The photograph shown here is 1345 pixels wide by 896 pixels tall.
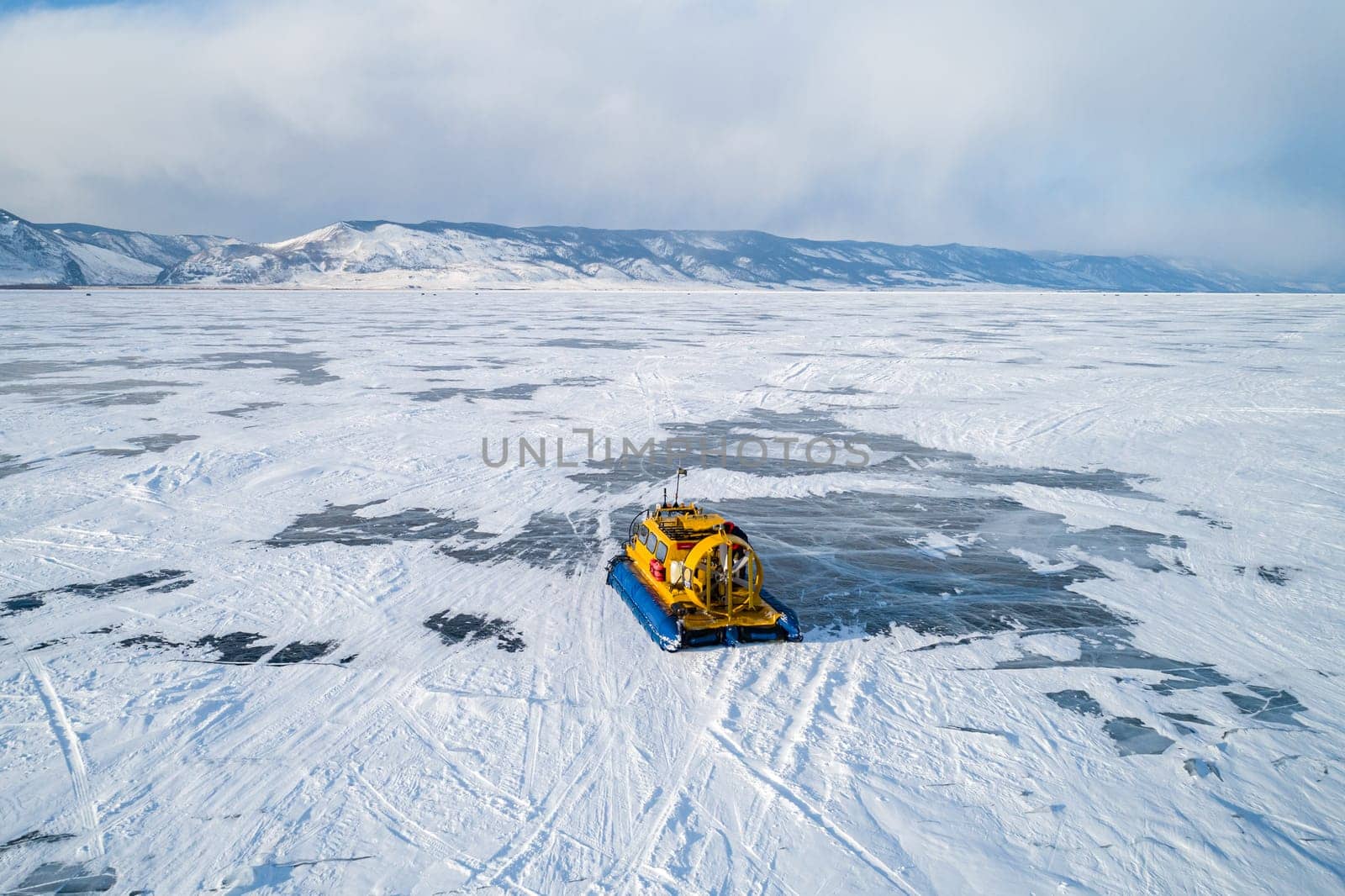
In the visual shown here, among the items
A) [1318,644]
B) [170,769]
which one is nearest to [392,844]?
[170,769]

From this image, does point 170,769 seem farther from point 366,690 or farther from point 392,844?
point 392,844

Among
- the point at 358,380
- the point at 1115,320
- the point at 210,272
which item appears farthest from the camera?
the point at 210,272

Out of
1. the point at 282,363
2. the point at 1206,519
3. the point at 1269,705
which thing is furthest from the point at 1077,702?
the point at 282,363

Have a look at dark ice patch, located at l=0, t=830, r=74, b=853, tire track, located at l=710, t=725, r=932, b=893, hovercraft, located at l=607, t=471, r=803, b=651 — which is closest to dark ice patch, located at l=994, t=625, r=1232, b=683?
hovercraft, located at l=607, t=471, r=803, b=651

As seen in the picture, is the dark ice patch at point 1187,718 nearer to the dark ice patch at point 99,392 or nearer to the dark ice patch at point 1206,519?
the dark ice patch at point 1206,519

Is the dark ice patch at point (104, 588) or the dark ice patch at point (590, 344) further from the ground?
the dark ice patch at point (590, 344)

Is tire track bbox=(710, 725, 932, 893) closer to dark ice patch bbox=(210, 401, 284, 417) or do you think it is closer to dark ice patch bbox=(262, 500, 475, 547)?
dark ice patch bbox=(262, 500, 475, 547)

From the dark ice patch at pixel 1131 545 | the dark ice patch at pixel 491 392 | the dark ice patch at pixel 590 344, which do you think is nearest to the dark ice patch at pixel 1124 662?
the dark ice patch at pixel 1131 545

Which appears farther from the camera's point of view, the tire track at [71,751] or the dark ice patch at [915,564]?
the dark ice patch at [915,564]
